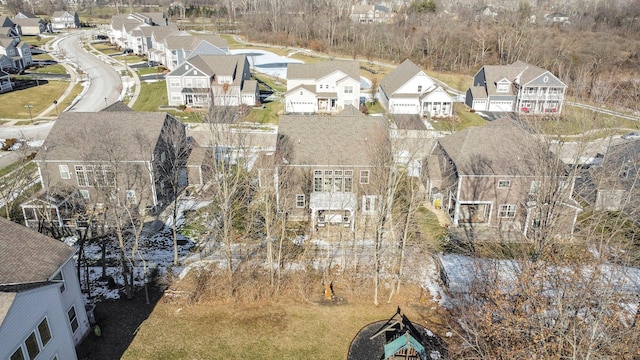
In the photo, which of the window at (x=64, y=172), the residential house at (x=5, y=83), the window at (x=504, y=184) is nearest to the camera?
the window at (x=504, y=184)

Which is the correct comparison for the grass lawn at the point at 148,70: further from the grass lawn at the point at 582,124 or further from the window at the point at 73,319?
the window at the point at 73,319

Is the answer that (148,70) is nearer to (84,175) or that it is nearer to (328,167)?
(84,175)

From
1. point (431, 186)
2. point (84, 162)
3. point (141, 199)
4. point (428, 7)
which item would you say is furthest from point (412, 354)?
point (428, 7)

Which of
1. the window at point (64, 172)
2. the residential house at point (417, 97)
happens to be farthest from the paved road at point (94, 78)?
the residential house at point (417, 97)

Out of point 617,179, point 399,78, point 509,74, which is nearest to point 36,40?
point 399,78

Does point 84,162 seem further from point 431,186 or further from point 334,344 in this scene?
point 431,186

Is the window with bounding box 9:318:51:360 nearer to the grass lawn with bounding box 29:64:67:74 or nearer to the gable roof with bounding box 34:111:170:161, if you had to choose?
the gable roof with bounding box 34:111:170:161

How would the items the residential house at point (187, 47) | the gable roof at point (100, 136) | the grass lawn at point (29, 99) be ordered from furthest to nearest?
Result: the residential house at point (187, 47)
the grass lawn at point (29, 99)
the gable roof at point (100, 136)
